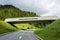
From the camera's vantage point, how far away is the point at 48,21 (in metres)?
102

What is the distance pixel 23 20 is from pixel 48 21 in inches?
523

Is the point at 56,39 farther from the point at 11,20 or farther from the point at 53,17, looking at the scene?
the point at 11,20

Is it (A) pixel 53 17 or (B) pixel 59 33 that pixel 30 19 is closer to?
(A) pixel 53 17

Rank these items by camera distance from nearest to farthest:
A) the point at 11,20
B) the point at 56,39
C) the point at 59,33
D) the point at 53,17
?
the point at 56,39 → the point at 59,33 → the point at 53,17 → the point at 11,20

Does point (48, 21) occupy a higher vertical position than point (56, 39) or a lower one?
lower

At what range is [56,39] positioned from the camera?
25.5 metres

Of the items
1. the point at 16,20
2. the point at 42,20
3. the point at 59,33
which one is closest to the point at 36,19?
the point at 42,20

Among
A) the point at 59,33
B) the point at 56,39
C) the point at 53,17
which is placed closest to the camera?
the point at 56,39

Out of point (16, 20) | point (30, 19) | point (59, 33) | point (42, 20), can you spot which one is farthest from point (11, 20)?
point (59, 33)

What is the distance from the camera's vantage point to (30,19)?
105m

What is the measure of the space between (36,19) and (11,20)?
14.3 meters

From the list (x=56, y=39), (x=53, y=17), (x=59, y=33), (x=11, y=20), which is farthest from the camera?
(x=11, y=20)

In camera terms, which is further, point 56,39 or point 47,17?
point 47,17

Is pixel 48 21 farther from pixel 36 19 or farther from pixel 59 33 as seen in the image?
pixel 59 33
